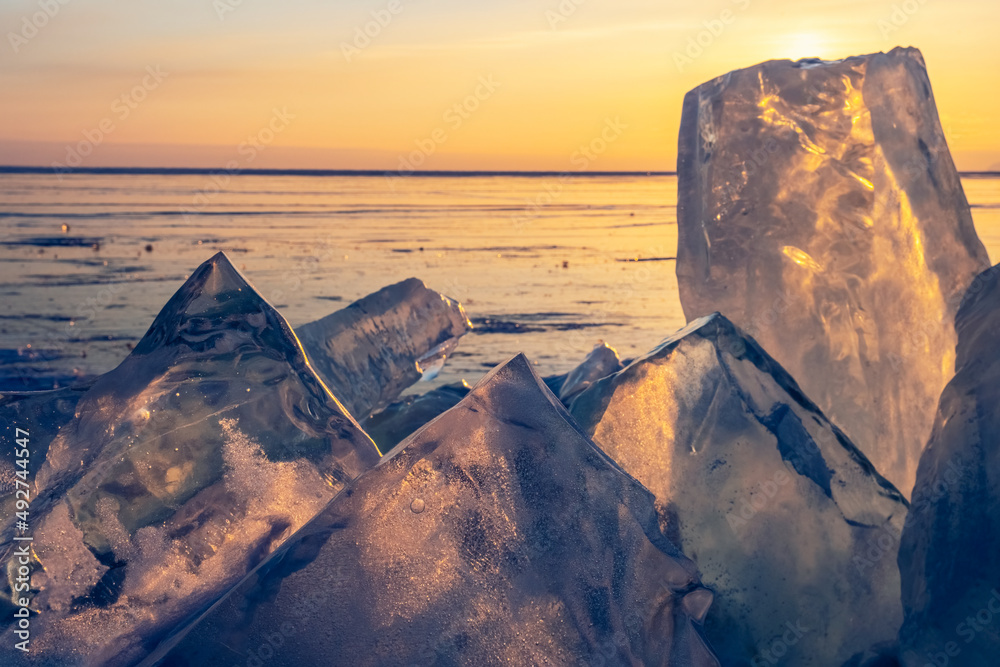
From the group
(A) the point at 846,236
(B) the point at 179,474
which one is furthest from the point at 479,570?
(A) the point at 846,236

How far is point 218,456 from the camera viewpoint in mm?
1910

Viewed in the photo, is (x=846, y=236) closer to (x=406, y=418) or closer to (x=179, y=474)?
(x=406, y=418)

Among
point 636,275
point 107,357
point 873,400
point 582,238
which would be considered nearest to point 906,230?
point 873,400

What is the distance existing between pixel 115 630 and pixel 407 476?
637mm

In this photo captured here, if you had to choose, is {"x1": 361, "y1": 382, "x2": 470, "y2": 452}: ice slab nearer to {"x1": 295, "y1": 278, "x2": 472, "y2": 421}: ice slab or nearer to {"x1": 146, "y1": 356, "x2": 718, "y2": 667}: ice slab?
{"x1": 295, "y1": 278, "x2": 472, "y2": 421}: ice slab

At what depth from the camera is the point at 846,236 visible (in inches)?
110

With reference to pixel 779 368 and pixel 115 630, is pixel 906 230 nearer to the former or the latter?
pixel 779 368

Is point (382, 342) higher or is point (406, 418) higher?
point (382, 342)

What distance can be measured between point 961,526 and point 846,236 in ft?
3.99

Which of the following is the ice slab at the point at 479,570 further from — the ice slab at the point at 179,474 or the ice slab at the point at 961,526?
the ice slab at the point at 961,526

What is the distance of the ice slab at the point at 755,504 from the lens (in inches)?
80.3

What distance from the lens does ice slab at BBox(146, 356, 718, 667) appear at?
147 centimetres

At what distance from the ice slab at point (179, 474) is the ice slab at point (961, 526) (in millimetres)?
1167

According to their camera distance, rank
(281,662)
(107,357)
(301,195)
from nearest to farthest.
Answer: (281,662)
(107,357)
(301,195)
